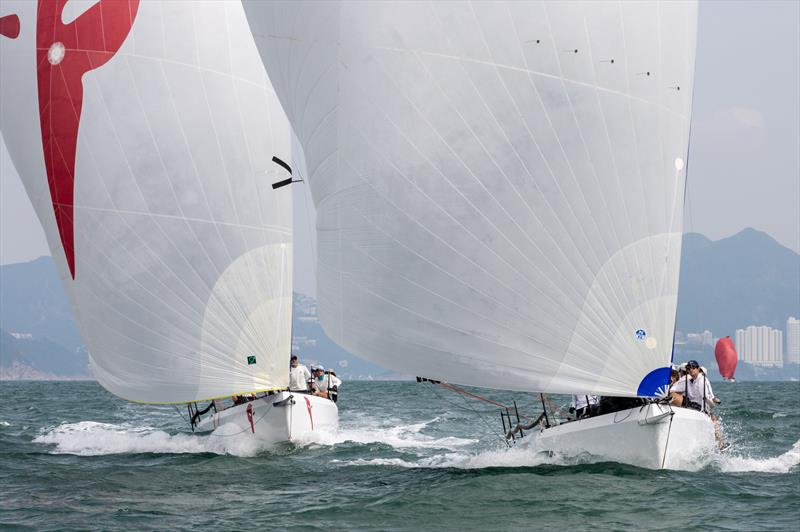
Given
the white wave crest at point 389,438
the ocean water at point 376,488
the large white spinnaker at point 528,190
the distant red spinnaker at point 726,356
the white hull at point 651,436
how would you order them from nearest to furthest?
the ocean water at point 376,488, the large white spinnaker at point 528,190, the white hull at point 651,436, the white wave crest at point 389,438, the distant red spinnaker at point 726,356

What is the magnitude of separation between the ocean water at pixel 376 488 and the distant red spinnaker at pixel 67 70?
4.62 metres

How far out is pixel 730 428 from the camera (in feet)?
82.9

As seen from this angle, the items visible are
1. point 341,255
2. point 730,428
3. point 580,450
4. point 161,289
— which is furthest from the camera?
point 730,428

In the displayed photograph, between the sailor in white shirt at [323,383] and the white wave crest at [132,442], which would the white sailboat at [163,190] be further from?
the sailor in white shirt at [323,383]

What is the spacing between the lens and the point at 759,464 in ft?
51.6

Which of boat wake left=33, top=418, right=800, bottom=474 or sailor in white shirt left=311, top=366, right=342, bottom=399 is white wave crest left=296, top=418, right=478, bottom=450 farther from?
sailor in white shirt left=311, top=366, right=342, bottom=399

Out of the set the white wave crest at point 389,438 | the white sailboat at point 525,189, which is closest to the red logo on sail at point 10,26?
the white wave crest at point 389,438

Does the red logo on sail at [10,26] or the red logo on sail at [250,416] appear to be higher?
the red logo on sail at [10,26]

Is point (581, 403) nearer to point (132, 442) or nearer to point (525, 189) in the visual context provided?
point (525, 189)

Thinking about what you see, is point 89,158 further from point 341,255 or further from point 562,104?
point 562,104

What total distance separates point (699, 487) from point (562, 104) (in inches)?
191

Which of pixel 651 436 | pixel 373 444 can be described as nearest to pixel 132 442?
pixel 373 444

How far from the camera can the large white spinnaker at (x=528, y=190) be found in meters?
11.6

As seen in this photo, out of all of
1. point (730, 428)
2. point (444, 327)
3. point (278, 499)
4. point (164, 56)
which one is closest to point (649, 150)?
point (444, 327)
